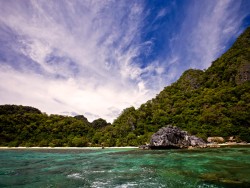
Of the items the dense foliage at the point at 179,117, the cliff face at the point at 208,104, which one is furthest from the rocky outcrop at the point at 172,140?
the dense foliage at the point at 179,117

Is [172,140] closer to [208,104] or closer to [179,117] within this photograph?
[179,117]

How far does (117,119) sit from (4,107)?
197 ft

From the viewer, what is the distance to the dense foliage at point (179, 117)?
5834 cm

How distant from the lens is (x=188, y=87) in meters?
102

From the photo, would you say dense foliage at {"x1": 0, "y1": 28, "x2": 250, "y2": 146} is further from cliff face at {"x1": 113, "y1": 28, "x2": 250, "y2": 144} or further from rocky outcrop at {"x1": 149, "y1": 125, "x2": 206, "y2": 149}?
rocky outcrop at {"x1": 149, "y1": 125, "x2": 206, "y2": 149}

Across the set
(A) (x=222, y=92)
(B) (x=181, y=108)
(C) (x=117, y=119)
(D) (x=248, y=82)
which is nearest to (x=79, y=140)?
(C) (x=117, y=119)

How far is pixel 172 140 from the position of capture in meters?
44.0

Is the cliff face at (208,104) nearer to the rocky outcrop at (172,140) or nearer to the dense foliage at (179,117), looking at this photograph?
the dense foliage at (179,117)

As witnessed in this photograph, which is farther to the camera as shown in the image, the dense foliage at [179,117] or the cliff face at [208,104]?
the dense foliage at [179,117]

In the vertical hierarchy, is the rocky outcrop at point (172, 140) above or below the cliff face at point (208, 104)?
below

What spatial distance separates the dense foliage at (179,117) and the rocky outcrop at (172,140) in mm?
9595

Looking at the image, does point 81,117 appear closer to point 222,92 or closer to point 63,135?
point 63,135

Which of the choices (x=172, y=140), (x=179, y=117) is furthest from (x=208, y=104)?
(x=172, y=140)

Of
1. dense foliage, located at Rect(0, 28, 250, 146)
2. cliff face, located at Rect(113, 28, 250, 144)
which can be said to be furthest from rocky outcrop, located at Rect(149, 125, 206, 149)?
dense foliage, located at Rect(0, 28, 250, 146)
